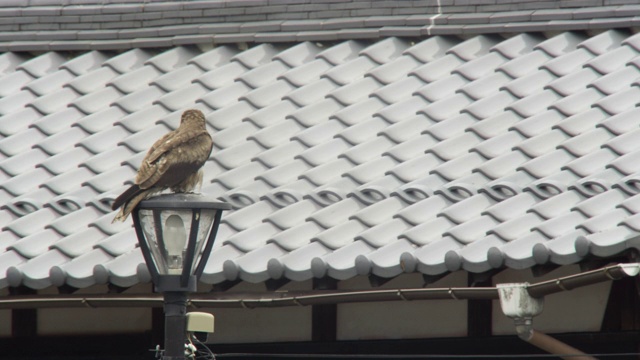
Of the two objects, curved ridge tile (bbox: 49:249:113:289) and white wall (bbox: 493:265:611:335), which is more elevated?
curved ridge tile (bbox: 49:249:113:289)

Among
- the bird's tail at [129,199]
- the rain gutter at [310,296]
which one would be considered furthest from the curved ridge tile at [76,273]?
the bird's tail at [129,199]

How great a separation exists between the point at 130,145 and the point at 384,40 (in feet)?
5.93

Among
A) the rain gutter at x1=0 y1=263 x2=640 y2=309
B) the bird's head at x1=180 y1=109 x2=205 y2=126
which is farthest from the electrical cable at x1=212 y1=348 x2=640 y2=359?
the bird's head at x1=180 y1=109 x2=205 y2=126

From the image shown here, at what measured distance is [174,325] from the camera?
5.77 meters

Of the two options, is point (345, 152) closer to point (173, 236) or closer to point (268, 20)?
point (268, 20)

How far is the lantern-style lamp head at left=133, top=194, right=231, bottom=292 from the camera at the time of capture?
5.68 m

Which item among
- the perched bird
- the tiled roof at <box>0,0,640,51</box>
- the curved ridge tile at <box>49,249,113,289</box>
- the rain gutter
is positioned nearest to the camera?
the rain gutter

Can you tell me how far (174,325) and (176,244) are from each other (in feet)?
1.16

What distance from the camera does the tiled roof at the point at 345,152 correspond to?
6395 mm

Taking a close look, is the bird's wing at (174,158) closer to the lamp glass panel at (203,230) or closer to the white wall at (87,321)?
the lamp glass panel at (203,230)

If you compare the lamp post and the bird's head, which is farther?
the bird's head

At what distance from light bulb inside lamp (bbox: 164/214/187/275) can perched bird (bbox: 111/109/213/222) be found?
305 mm

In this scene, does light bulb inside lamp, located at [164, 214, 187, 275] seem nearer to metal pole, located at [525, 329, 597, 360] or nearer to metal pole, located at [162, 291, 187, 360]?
metal pole, located at [162, 291, 187, 360]

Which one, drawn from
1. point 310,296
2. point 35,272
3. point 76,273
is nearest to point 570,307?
point 310,296
